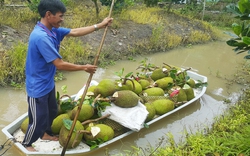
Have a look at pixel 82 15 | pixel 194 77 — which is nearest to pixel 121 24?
pixel 82 15

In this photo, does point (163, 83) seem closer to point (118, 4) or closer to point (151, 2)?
point (118, 4)

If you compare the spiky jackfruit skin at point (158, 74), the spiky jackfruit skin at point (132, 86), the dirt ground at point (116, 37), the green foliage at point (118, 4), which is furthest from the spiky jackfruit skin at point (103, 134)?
the green foliage at point (118, 4)

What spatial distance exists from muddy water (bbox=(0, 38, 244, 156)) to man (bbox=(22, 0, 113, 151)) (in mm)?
676

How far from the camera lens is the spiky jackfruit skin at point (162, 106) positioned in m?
3.79

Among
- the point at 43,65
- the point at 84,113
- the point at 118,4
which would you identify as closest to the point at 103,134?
the point at 84,113

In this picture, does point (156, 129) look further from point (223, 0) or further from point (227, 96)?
point (223, 0)

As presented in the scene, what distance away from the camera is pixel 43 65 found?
2.43 m

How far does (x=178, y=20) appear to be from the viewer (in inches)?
416

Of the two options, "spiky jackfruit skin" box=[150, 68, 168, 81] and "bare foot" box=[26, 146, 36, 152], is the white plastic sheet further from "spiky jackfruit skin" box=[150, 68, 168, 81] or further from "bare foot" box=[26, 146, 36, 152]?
"spiky jackfruit skin" box=[150, 68, 168, 81]

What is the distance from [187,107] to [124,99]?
5.60 feet

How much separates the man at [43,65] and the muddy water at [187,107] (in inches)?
26.6

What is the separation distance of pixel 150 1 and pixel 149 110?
842 cm

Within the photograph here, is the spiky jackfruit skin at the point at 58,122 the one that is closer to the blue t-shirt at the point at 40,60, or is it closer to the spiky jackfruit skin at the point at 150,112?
the blue t-shirt at the point at 40,60

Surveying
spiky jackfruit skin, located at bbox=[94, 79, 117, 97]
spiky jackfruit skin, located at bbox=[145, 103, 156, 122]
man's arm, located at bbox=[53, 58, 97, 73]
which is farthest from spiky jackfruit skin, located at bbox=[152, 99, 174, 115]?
man's arm, located at bbox=[53, 58, 97, 73]
